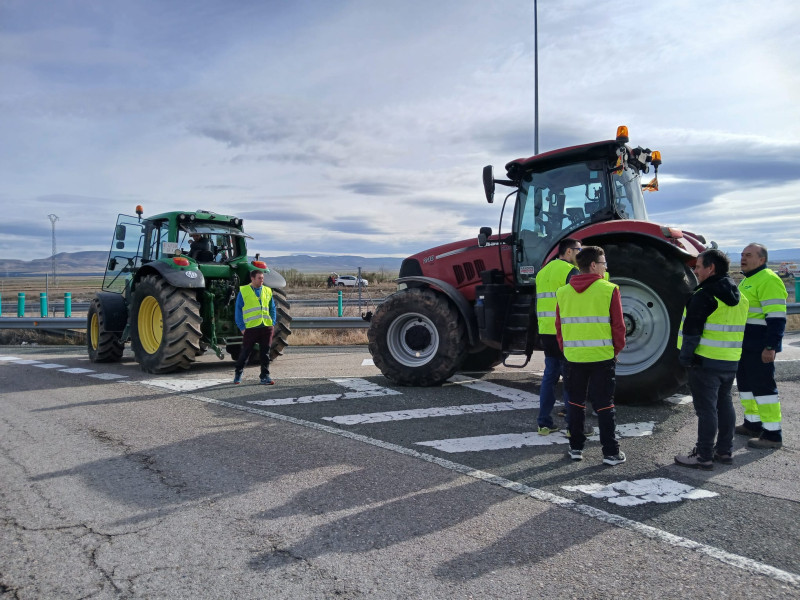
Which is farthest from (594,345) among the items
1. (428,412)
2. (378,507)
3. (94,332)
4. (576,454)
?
(94,332)

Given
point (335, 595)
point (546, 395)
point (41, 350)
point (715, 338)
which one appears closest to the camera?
point (335, 595)

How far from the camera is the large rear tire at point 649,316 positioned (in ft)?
22.1

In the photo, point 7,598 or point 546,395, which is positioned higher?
point 546,395

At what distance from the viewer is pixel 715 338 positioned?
4969 millimetres

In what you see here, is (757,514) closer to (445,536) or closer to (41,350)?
(445,536)

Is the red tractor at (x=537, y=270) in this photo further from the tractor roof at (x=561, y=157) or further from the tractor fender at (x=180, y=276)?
the tractor fender at (x=180, y=276)

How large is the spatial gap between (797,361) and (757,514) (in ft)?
24.6

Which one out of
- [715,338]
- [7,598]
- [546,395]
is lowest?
[7,598]

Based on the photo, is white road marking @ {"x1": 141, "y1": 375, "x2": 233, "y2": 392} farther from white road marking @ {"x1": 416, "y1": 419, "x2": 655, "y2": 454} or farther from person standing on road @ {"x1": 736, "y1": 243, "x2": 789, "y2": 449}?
person standing on road @ {"x1": 736, "y1": 243, "x2": 789, "y2": 449}

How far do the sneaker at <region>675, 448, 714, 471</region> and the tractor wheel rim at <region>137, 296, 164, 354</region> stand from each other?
8261mm

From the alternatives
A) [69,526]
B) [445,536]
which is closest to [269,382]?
[69,526]

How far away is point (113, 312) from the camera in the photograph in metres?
11.7

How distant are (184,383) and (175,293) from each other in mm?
1530

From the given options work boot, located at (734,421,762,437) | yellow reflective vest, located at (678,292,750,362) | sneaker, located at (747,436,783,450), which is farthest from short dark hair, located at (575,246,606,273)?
work boot, located at (734,421,762,437)
